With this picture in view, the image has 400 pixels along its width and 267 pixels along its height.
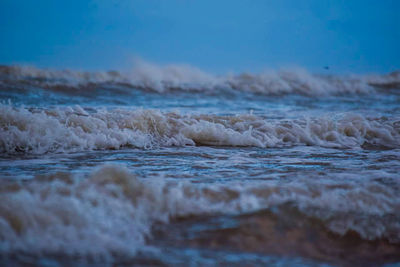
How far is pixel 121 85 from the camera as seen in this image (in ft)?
38.0

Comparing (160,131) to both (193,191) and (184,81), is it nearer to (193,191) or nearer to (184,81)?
(193,191)

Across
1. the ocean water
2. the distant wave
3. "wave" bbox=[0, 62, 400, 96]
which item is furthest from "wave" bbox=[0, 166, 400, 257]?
"wave" bbox=[0, 62, 400, 96]

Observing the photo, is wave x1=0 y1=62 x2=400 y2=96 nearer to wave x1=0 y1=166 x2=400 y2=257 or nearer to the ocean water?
the ocean water

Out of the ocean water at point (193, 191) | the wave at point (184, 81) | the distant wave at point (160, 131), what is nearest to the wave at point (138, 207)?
the ocean water at point (193, 191)

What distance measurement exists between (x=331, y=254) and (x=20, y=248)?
3.80 feet

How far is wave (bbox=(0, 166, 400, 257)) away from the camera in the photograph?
62.5 inches

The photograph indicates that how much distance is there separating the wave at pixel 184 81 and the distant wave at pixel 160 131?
19.1 ft

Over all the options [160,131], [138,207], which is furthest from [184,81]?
[138,207]

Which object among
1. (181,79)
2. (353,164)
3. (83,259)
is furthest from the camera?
(181,79)

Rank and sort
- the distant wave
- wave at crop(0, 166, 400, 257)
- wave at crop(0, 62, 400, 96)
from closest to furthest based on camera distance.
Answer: wave at crop(0, 166, 400, 257) < the distant wave < wave at crop(0, 62, 400, 96)

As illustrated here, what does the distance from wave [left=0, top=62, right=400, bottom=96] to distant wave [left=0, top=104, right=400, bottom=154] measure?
19.1 feet

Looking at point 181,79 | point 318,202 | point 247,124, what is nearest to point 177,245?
point 318,202

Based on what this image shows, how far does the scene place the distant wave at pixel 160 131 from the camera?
3795 millimetres

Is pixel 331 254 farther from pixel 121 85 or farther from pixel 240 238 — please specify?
pixel 121 85
